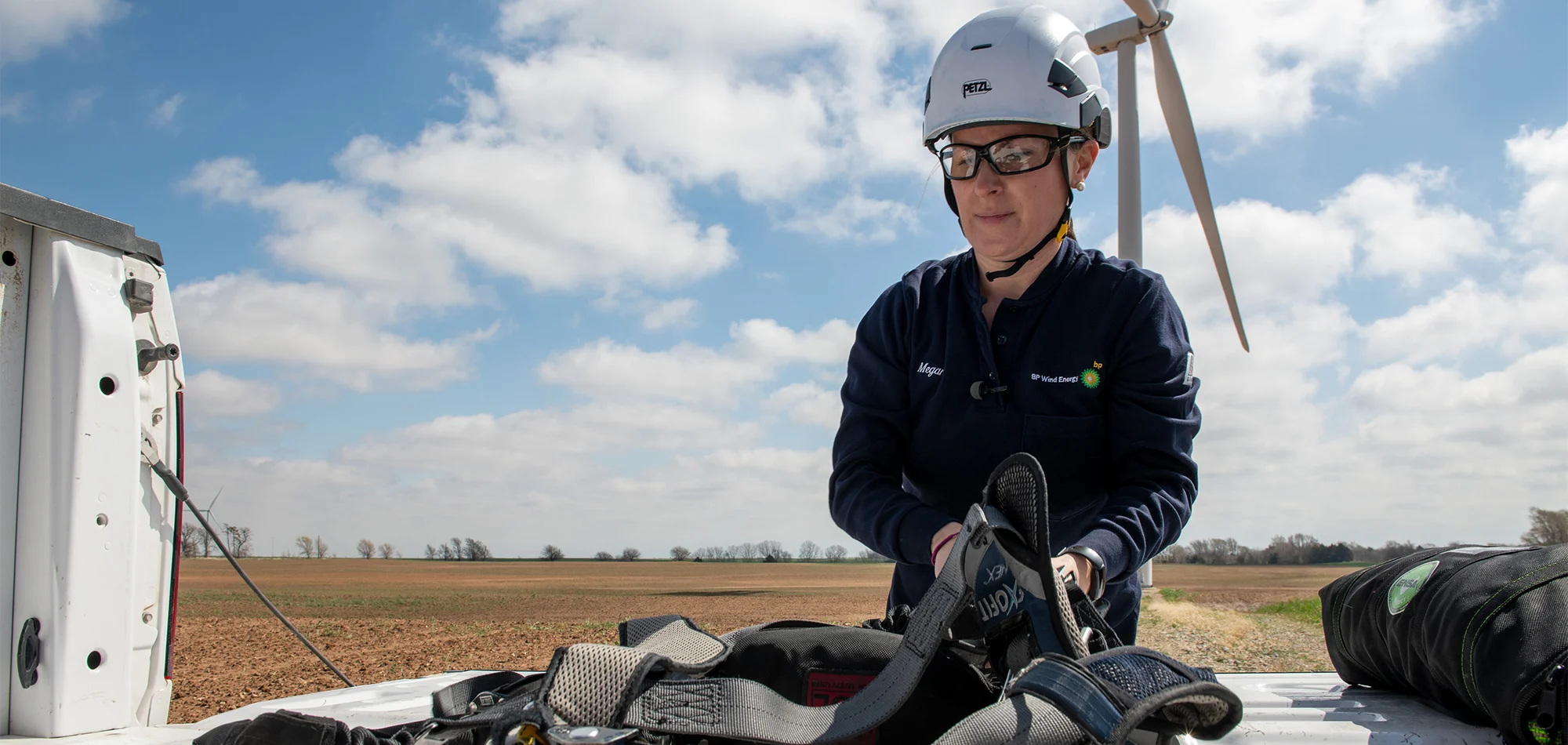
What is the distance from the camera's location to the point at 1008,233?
114 inches

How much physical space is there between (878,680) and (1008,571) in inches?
13.1

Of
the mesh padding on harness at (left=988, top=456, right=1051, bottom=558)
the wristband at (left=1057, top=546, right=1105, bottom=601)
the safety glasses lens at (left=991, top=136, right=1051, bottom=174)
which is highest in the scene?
the safety glasses lens at (left=991, top=136, right=1051, bottom=174)

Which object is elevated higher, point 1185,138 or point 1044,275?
point 1185,138

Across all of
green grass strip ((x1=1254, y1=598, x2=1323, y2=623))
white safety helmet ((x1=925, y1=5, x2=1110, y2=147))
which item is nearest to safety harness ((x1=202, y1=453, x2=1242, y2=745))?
white safety helmet ((x1=925, y1=5, x2=1110, y2=147))

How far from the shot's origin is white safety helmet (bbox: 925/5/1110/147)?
288 cm

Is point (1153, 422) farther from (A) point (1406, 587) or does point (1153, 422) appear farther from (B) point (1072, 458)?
(A) point (1406, 587)

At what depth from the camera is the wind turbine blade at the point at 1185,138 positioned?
1363cm

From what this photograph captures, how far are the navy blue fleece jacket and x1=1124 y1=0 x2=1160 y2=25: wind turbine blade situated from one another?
48.0 ft

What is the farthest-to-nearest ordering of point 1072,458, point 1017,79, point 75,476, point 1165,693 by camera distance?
point 1017,79
point 1072,458
point 75,476
point 1165,693

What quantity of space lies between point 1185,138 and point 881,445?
12494 millimetres

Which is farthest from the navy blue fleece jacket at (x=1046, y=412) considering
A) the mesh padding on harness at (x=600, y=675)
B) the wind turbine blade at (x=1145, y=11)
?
the wind turbine blade at (x=1145, y=11)

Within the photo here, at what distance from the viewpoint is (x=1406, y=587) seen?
101 inches

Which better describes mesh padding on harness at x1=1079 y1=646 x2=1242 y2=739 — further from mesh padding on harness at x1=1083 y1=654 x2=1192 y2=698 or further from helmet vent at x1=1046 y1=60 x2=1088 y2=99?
helmet vent at x1=1046 y1=60 x2=1088 y2=99

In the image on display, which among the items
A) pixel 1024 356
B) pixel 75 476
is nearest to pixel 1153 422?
pixel 1024 356
